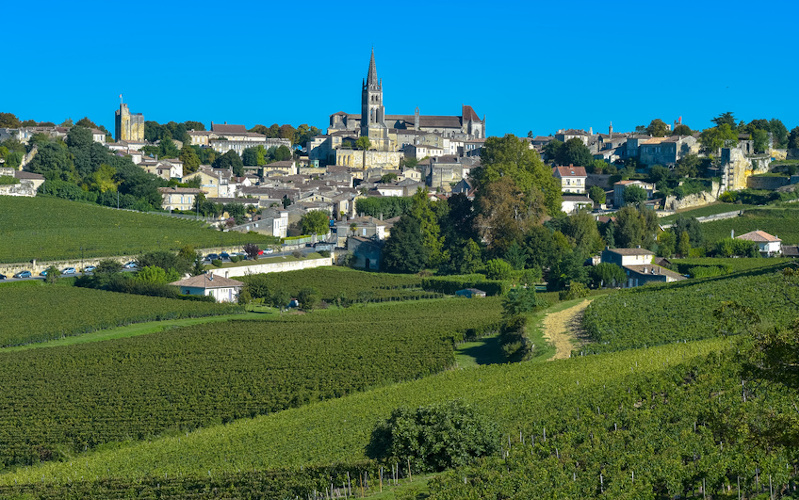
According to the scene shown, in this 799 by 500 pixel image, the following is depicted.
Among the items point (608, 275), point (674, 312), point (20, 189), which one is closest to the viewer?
point (674, 312)

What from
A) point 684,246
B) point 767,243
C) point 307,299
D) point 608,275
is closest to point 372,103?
point 684,246

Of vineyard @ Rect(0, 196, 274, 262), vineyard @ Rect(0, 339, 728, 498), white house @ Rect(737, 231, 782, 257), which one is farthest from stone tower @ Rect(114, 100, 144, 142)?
vineyard @ Rect(0, 339, 728, 498)

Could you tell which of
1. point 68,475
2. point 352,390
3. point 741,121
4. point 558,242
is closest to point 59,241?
point 558,242

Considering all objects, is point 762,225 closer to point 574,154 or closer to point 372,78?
point 574,154

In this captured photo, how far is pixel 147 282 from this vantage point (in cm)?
5253

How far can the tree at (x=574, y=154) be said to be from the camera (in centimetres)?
9131

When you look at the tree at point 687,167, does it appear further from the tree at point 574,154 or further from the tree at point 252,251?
the tree at point 252,251

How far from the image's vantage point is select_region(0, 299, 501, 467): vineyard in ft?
88.6

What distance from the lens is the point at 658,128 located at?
10275 cm

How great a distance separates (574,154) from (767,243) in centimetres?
3294

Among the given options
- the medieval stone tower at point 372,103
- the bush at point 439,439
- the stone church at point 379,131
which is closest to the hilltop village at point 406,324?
the bush at point 439,439

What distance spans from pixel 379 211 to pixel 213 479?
60302 millimetres

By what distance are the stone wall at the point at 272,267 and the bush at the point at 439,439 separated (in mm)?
37684

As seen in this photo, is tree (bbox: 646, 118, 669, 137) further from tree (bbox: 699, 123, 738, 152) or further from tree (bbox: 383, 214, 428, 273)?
tree (bbox: 383, 214, 428, 273)
